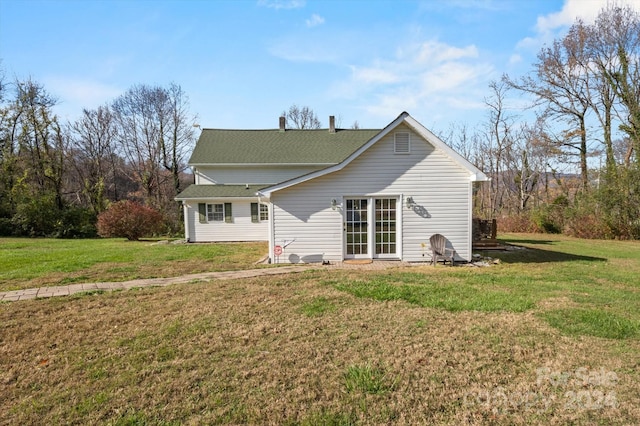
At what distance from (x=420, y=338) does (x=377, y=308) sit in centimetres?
138

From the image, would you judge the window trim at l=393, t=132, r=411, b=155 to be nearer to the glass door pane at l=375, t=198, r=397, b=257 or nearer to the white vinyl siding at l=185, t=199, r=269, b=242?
the glass door pane at l=375, t=198, r=397, b=257

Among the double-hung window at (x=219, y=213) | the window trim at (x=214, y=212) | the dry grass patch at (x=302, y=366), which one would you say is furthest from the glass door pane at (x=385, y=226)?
the window trim at (x=214, y=212)

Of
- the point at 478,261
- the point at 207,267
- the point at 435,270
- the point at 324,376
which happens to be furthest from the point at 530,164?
the point at 324,376

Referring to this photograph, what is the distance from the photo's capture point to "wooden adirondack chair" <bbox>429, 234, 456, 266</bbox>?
35.1 feet

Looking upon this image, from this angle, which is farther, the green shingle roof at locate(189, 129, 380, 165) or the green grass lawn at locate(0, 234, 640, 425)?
the green shingle roof at locate(189, 129, 380, 165)

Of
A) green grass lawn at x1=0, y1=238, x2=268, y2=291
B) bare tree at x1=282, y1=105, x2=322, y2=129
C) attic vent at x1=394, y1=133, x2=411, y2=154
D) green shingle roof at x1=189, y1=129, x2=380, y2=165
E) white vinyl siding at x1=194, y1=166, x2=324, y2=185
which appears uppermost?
bare tree at x1=282, y1=105, x2=322, y2=129

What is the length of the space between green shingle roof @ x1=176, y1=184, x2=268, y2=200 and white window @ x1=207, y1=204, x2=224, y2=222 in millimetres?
673

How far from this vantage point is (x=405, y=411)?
3.10 m

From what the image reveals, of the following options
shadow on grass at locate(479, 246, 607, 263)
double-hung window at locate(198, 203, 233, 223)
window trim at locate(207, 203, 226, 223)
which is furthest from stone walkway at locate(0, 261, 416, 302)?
window trim at locate(207, 203, 226, 223)

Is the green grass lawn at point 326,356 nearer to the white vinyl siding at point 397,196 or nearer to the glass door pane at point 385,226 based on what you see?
the white vinyl siding at point 397,196

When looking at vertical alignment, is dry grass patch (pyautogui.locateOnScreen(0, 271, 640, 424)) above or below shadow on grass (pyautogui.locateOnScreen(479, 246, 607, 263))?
below

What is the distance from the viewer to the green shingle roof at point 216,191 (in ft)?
62.3

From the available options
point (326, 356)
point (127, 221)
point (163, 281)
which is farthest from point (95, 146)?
point (326, 356)

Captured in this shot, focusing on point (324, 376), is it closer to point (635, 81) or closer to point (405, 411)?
point (405, 411)
